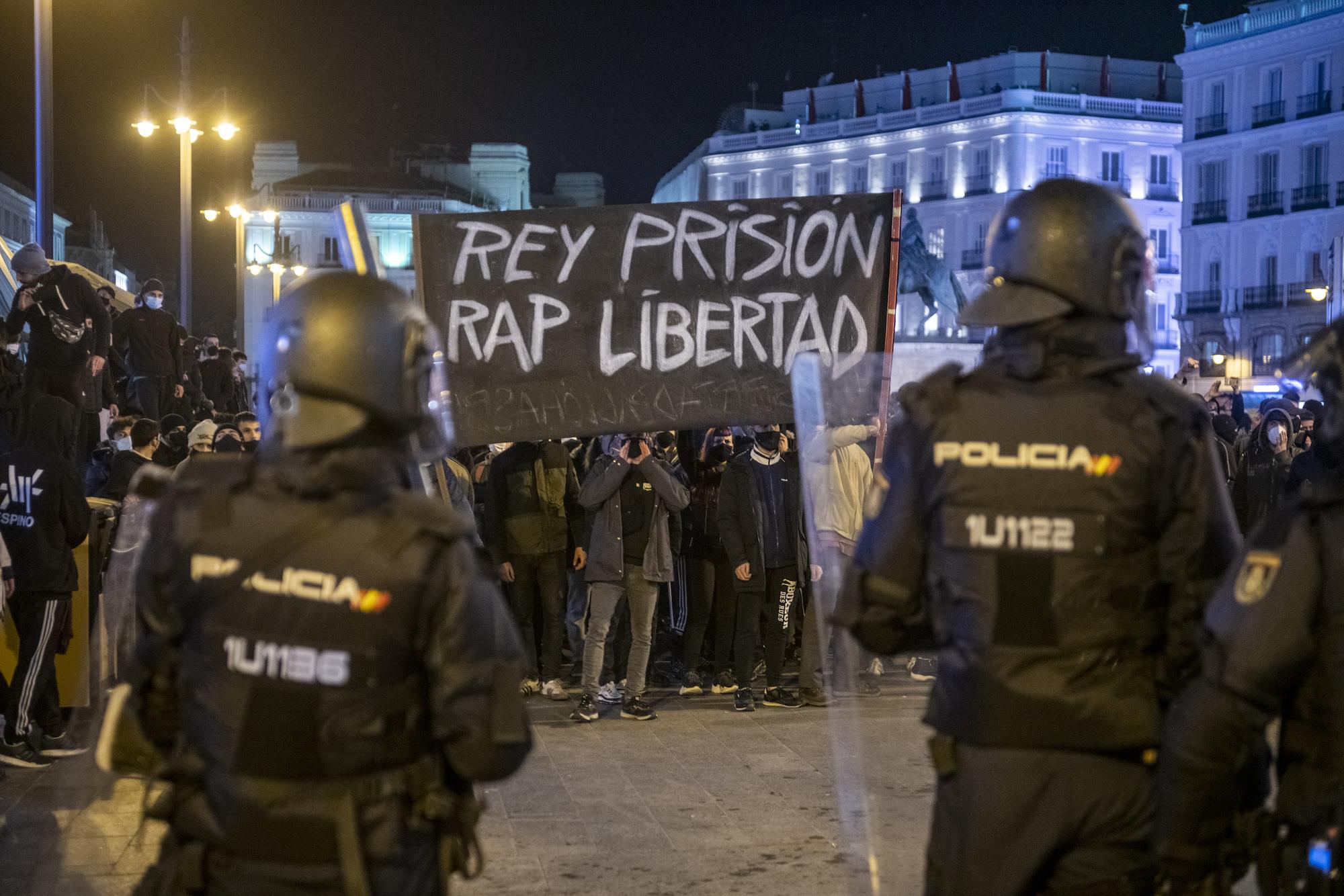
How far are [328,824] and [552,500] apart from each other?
7629 mm

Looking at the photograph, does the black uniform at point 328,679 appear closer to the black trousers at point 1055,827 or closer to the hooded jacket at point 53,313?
the black trousers at point 1055,827

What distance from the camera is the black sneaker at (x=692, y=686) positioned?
10547 mm

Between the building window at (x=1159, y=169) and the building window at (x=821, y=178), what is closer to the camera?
the building window at (x=1159, y=169)

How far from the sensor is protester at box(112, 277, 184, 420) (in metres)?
15.0

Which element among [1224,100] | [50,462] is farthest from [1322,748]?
[1224,100]

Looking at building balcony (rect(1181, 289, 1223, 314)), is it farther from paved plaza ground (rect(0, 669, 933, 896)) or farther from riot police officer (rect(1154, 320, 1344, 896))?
riot police officer (rect(1154, 320, 1344, 896))

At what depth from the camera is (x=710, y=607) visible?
35.2ft

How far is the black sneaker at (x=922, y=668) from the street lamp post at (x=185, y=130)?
15397 mm

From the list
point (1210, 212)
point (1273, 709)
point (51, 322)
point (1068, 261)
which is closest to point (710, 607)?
point (51, 322)

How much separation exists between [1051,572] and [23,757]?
21.5 ft

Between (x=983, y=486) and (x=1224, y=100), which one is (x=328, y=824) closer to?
(x=983, y=486)

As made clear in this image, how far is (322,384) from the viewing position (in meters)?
2.95

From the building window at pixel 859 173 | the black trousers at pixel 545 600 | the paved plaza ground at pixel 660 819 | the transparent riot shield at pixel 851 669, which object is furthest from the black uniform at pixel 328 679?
the building window at pixel 859 173

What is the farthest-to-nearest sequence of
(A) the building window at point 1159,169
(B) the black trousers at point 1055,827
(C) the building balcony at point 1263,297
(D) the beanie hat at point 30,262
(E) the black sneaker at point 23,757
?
(A) the building window at point 1159,169 → (C) the building balcony at point 1263,297 → (D) the beanie hat at point 30,262 → (E) the black sneaker at point 23,757 → (B) the black trousers at point 1055,827
